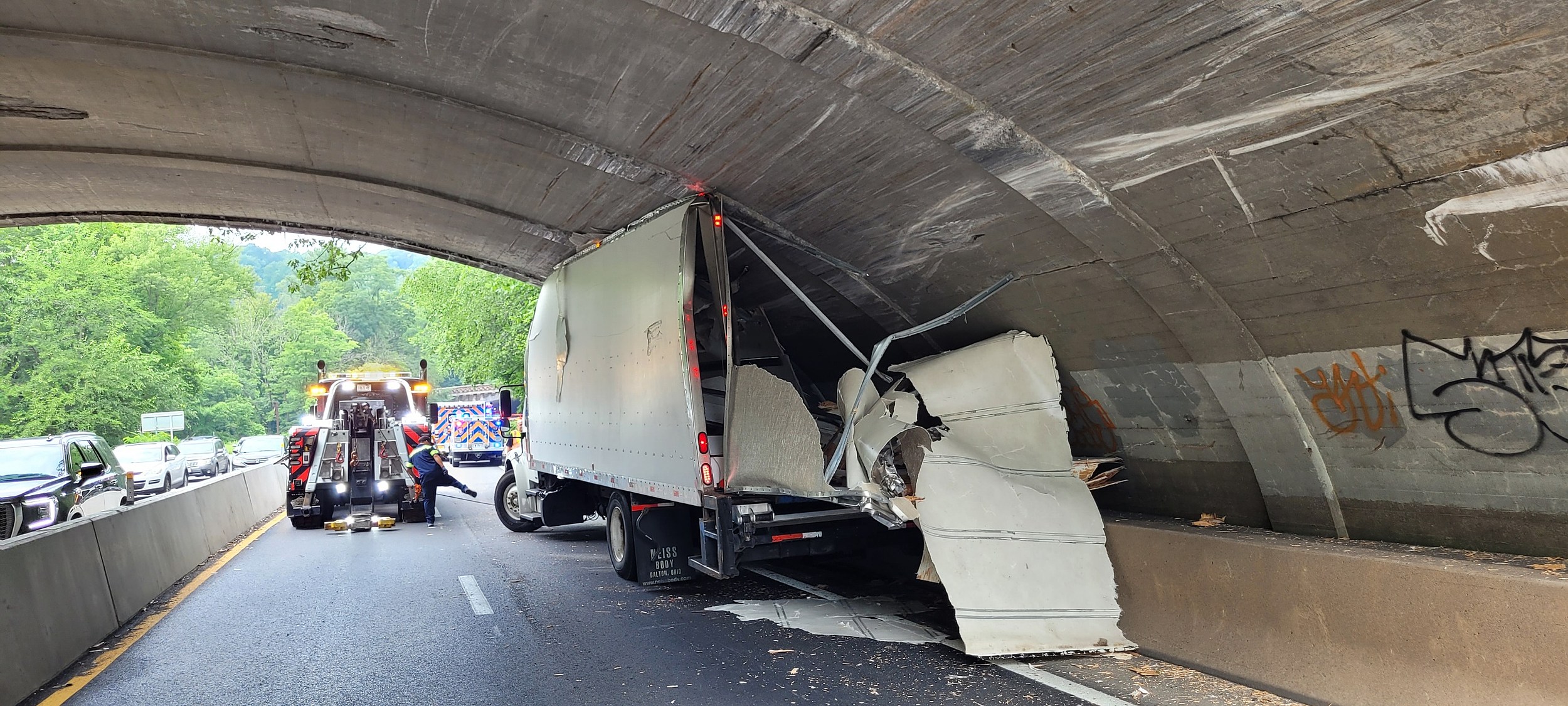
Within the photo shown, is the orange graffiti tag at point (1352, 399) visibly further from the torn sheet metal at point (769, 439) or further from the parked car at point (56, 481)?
the parked car at point (56, 481)

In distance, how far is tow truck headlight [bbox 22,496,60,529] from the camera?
11329mm

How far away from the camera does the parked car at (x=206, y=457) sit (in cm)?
3070

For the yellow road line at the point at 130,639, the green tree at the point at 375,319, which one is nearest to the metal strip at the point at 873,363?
the yellow road line at the point at 130,639

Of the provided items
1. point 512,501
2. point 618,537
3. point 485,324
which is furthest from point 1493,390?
point 485,324

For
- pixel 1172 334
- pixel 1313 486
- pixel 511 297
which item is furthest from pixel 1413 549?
pixel 511 297

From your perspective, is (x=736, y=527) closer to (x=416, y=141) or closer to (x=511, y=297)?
(x=416, y=141)

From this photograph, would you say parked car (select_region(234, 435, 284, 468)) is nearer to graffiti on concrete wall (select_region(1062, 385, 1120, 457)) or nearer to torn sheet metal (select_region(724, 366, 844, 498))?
torn sheet metal (select_region(724, 366, 844, 498))

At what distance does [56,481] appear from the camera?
12.5 meters

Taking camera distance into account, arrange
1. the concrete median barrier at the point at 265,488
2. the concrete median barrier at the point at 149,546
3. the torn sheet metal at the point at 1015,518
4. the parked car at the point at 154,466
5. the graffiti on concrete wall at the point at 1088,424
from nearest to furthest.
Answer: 1. the torn sheet metal at the point at 1015,518
2. the graffiti on concrete wall at the point at 1088,424
3. the concrete median barrier at the point at 149,546
4. the concrete median barrier at the point at 265,488
5. the parked car at the point at 154,466

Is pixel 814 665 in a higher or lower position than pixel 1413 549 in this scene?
lower

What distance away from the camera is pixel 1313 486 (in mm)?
6453

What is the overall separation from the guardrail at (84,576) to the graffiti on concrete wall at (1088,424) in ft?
25.4

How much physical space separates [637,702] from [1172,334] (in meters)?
4.43

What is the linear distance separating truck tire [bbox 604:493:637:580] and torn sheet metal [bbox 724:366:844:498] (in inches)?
80.5
